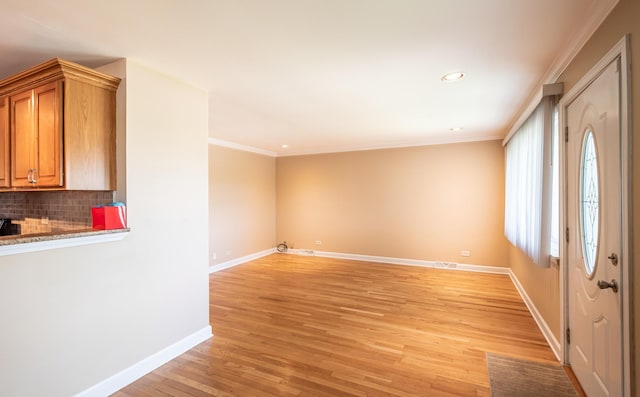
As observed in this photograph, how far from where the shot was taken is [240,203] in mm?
6340

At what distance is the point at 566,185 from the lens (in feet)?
7.77

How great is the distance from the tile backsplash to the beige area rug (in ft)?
11.2

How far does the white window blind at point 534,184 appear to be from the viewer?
2746mm

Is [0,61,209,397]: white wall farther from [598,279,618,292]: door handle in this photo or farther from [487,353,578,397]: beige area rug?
[598,279,618,292]: door handle

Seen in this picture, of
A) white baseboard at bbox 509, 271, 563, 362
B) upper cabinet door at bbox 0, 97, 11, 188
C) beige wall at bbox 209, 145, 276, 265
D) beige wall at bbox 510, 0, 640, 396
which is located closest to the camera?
beige wall at bbox 510, 0, 640, 396

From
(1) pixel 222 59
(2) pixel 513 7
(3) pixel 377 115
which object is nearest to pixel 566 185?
(2) pixel 513 7

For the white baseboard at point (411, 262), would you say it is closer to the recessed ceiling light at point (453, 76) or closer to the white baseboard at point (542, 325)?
the white baseboard at point (542, 325)

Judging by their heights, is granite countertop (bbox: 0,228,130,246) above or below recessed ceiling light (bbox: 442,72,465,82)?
below

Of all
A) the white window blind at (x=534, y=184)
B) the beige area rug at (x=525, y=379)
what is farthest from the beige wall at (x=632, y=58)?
the beige area rug at (x=525, y=379)

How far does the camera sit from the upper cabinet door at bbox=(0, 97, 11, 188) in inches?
99.0

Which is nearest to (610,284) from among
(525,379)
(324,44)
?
(525,379)

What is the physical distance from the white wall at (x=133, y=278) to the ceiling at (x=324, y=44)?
0.46m

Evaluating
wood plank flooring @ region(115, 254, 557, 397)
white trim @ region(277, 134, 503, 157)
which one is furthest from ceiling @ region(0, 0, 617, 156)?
wood plank flooring @ region(115, 254, 557, 397)

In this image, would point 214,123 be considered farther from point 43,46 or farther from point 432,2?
point 432,2
